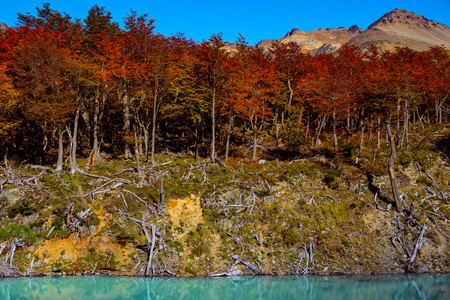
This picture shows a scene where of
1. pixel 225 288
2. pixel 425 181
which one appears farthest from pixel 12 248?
pixel 425 181

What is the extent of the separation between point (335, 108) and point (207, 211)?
62.9 feet

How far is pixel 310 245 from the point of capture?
23.1m

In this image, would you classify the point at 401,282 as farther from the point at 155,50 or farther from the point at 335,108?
the point at 155,50

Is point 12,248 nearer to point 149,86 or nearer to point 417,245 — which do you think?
point 149,86

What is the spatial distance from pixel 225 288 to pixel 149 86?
68.9ft

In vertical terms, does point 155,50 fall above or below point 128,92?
above

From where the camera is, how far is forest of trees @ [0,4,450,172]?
27672 millimetres

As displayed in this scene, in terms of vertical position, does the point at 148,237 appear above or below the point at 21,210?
below

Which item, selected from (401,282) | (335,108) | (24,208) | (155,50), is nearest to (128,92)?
(155,50)

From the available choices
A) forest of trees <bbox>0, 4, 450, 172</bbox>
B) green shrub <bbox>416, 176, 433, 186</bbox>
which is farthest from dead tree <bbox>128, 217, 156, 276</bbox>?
green shrub <bbox>416, 176, 433, 186</bbox>

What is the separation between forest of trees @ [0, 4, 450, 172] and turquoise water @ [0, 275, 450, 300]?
12393mm

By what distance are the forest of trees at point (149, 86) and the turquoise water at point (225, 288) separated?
1239 centimetres

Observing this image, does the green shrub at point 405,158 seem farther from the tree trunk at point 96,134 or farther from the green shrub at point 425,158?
the tree trunk at point 96,134

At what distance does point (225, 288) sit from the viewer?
61.6ft
